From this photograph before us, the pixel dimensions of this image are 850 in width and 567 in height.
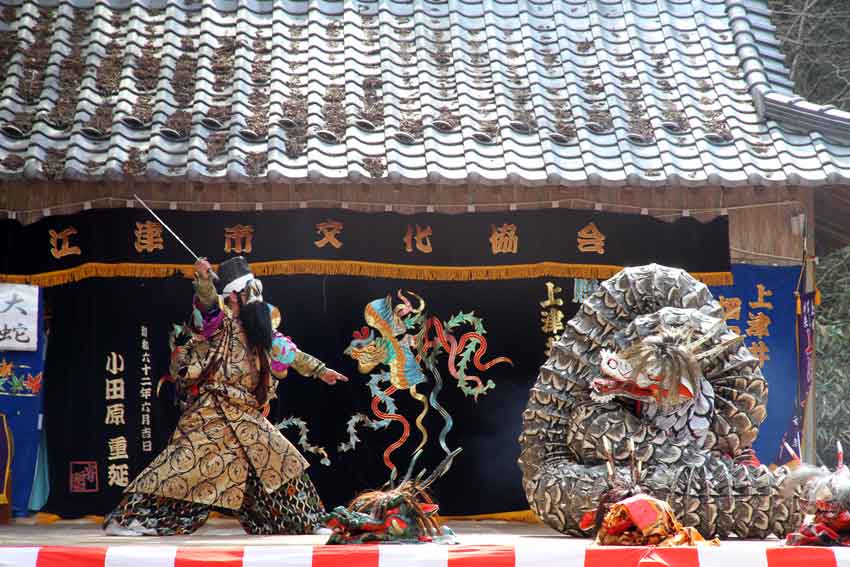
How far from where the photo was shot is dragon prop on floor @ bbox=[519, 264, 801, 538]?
7.16 metres

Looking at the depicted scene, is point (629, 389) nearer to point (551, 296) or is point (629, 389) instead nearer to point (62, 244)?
point (551, 296)

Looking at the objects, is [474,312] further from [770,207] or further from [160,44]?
[160,44]

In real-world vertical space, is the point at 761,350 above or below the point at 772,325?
below

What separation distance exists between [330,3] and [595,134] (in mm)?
2614

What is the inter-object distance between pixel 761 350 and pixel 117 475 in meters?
4.55

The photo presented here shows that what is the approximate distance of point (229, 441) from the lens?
8.38 m

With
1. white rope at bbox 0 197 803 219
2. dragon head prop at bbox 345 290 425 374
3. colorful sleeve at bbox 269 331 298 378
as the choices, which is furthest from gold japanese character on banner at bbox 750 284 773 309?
colorful sleeve at bbox 269 331 298 378

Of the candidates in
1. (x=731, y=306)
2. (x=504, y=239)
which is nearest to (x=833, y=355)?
(x=731, y=306)

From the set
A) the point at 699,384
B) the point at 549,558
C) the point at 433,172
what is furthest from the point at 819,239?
the point at 549,558

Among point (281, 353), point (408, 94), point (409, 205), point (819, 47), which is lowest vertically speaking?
point (281, 353)

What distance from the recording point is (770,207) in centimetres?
1048

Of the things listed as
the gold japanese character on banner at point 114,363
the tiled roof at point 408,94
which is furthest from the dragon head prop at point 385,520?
the gold japanese character on banner at point 114,363

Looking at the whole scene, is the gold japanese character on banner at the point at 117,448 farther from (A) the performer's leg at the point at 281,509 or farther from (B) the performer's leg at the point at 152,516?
(A) the performer's leg at the point at 281,509

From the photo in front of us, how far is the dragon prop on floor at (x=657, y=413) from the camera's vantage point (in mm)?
7160
